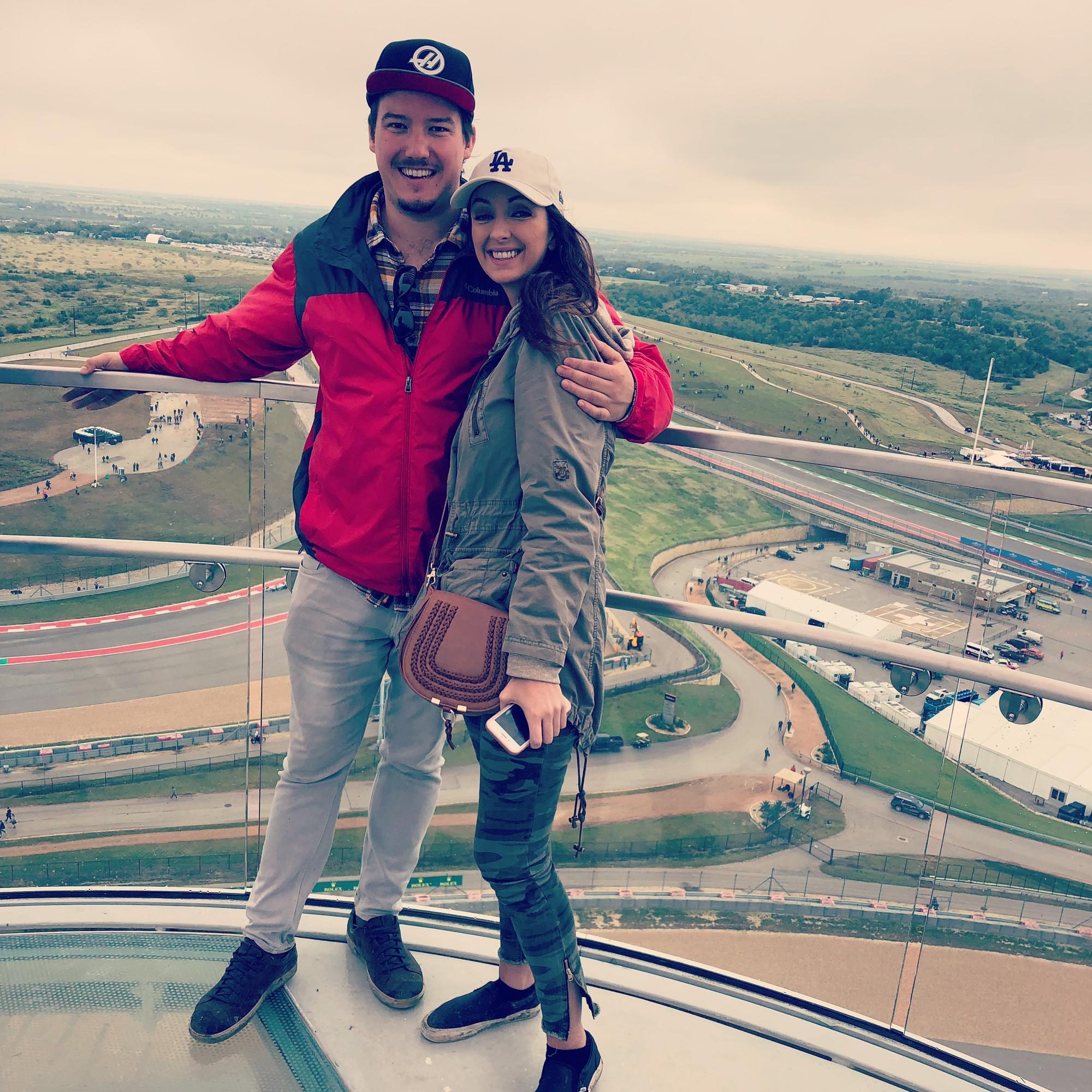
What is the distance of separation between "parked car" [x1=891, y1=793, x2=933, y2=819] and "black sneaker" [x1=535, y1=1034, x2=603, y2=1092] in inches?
31.8

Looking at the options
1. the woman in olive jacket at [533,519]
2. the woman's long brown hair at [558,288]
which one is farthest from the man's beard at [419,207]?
the woman's long brown hair at [558,288]

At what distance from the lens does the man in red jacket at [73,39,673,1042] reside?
157 cm

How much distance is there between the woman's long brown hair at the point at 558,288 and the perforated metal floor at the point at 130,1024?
4.91 feet

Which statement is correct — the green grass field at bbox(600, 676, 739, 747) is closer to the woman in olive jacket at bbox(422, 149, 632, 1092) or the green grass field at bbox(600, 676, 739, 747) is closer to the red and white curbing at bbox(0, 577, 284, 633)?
the woman in olive jacket at bbox(422, 149, 632, 1092)

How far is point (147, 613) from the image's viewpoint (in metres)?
2.40

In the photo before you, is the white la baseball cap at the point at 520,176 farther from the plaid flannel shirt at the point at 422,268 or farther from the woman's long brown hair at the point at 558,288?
the plaid flannel shirt at the point at 422,268

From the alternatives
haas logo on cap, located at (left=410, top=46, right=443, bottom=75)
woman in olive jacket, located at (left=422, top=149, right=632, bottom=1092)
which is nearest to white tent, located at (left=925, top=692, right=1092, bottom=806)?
woman in olive jacket, located at (left=422, top=149, right=632, bottom=1092)

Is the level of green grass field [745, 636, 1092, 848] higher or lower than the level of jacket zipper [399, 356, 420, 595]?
lower

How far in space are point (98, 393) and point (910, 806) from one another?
82.2 inches

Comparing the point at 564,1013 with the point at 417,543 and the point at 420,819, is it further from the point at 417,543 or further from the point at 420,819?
the point at 417,543

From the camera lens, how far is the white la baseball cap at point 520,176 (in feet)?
4.46

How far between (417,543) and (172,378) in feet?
2.70

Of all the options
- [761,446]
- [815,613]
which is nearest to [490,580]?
[761,446]

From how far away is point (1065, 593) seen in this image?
5.63 feet
